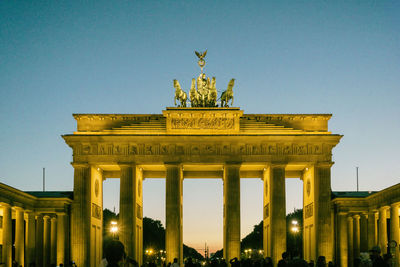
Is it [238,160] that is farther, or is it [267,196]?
[267,196]

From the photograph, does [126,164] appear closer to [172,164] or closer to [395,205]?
[172,164]

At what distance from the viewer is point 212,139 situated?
65500 mm

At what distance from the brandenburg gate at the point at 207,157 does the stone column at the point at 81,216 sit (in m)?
0.11

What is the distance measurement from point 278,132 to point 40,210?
2753 centimetres

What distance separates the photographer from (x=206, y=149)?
65.8 meters

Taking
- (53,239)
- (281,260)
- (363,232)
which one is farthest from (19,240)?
(281,260)

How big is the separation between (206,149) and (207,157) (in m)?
0.91

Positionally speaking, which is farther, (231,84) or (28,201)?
(231,84)

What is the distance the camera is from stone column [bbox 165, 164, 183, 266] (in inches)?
2534

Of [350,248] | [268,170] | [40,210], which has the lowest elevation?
[350,248]

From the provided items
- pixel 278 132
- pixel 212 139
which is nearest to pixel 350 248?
pixel 278 132

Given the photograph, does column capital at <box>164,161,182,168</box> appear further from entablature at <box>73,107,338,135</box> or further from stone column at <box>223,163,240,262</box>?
stone column at <box>223,163,240,262</box>

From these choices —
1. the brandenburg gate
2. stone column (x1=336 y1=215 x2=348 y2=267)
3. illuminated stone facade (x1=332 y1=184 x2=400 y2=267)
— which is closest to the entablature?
the brandenburg gate

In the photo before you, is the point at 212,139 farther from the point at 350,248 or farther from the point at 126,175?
the point at 350,248
